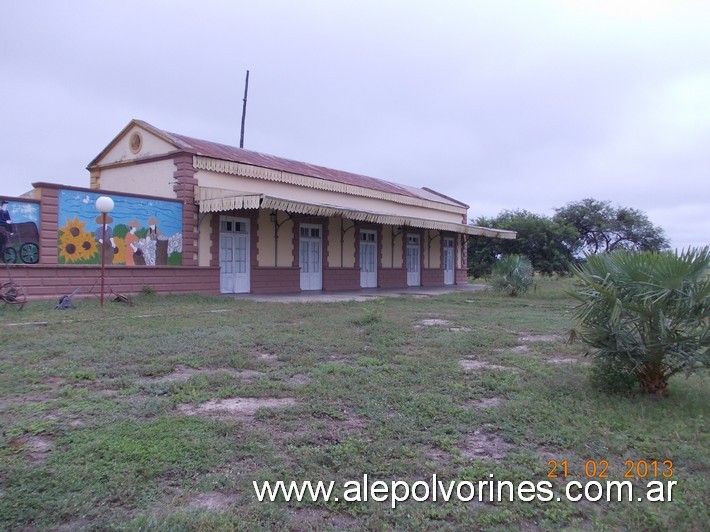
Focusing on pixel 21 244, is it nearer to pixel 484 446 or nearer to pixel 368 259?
pixel 484 446

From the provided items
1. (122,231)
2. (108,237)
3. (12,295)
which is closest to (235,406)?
(12,295)

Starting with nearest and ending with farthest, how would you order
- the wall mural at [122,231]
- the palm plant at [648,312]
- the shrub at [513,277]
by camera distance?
the palm plant at [648,312]
the wall mural at [122,231]
the shrub at [513,277]

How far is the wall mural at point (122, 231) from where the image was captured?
13398 mm

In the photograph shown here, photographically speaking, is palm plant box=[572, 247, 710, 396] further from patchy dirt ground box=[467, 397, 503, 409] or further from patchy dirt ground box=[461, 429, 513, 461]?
patchy dirt ground box=[461, 429, 513, 461]

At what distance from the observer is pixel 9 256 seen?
490 inches

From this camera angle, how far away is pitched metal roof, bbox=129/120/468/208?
54.3 feet

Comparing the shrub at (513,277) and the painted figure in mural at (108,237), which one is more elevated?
the painted figure in mural at (108,237)

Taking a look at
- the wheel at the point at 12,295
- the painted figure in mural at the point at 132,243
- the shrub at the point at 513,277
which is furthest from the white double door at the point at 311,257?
the wheel at the point at 12,295

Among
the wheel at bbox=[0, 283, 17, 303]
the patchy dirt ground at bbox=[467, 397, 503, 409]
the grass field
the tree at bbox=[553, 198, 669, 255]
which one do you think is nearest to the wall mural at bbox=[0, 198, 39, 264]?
the wheel at bbox=[0, 283, 17, 303]

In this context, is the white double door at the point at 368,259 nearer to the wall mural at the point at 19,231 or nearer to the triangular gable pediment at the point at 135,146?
the triangular gable pediment at the point at 135,146

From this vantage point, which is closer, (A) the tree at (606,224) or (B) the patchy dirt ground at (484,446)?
(B) the patchy dirt ground at (484,446)

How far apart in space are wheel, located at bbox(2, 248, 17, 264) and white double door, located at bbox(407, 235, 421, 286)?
16.8 meters

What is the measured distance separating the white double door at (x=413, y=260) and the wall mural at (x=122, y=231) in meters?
12.8

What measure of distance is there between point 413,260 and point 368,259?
3.77m
